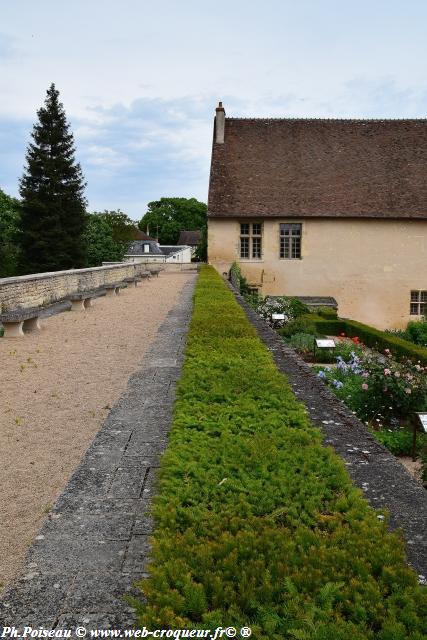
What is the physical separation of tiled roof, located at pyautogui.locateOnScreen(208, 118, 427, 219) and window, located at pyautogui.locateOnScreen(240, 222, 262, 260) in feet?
2.96

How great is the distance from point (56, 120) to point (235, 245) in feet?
74.1

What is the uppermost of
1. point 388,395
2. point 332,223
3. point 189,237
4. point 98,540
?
point 189,237

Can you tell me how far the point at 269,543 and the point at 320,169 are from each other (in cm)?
2491

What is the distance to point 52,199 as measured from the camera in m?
39.3

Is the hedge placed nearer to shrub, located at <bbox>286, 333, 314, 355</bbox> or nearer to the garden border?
shrub, located at <bbox>286, 333, 314, 355</bbox>

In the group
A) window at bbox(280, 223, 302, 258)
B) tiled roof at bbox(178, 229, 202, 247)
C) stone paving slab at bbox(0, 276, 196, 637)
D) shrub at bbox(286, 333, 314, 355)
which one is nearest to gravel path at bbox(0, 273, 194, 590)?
stone paving slab at bbox(0, 276, 196, 637)

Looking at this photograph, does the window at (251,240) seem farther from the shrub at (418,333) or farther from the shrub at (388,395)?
the shrub at (388,395)

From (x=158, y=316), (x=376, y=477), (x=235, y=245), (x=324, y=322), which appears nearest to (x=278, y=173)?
(x=235, y=245)

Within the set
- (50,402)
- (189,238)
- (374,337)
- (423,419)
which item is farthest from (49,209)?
(189,238)

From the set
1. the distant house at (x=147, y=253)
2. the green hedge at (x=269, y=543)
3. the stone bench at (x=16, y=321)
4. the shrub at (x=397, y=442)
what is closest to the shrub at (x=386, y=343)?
the shrub at (x=397, y=442)

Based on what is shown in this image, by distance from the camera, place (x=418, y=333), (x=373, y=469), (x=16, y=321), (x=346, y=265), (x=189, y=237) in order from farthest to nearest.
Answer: (x=189, y=237) < (x=346, y=265) < (x=418, y=333) < (x=16, y=321) < (x=373, y=469)

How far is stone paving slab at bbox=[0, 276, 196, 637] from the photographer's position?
2.23 metres

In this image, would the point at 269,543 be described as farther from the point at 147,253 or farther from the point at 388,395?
the point at 147,253

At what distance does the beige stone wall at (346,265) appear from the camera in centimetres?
2439
